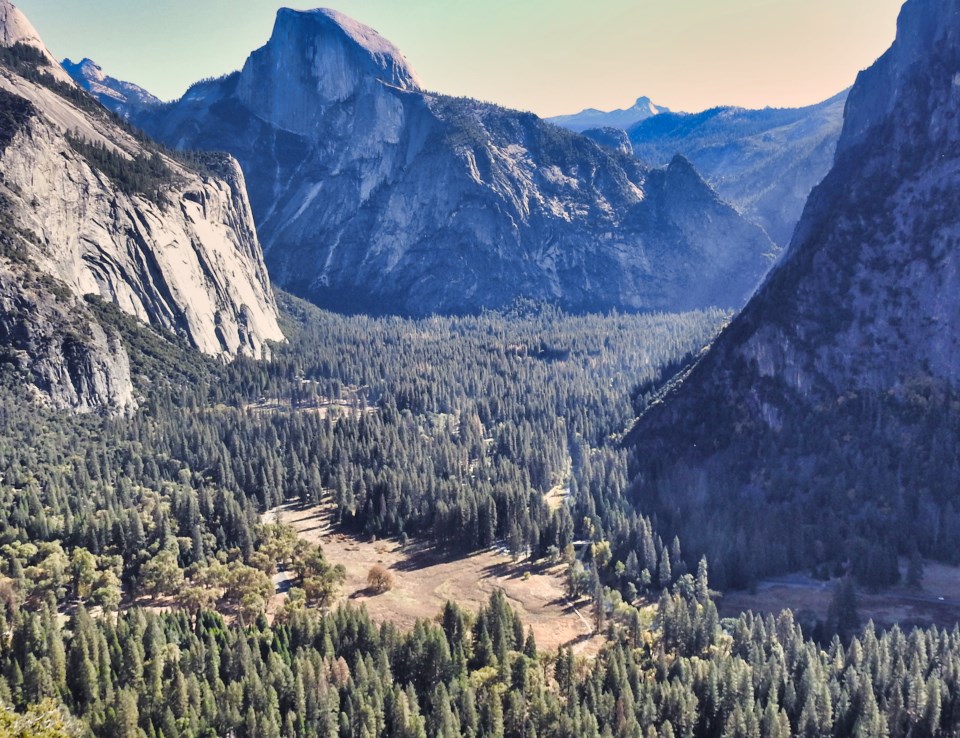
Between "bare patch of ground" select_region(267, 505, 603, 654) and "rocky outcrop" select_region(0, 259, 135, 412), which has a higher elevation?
"rocky outcrop" select_region(0, 259, 135, 412)

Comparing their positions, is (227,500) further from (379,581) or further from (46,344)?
(46,344)

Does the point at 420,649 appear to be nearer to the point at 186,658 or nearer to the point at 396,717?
the point at 396,717

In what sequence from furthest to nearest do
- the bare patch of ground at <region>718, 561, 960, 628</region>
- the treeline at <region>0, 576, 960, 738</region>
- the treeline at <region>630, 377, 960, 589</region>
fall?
the treeline at <region>630, 377, 960, 589</region>, the bare patch of ground at <region>718, 561, 960, 628</region>, the treeline at <region>0, 576, 960, 738</region>

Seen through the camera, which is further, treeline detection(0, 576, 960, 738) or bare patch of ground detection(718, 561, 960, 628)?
bare patch of ground detection(718, 561, 960, 628)

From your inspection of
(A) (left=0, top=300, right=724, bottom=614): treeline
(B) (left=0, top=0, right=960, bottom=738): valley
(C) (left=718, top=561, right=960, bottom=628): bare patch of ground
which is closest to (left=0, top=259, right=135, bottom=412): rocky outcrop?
(B) (left=0, top=0, right=960, bottom=738): valley

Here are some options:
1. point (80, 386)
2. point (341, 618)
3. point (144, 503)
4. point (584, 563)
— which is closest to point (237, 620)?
point (341, 618)

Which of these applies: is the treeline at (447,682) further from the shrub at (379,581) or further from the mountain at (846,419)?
the mountain at (846,419)

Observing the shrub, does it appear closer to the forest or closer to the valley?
the valley
